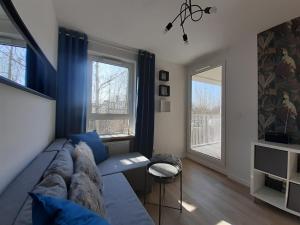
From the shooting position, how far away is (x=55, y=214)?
562 millimetres

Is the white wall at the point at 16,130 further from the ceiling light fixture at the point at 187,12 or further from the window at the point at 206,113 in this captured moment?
the window at the point at 206,113

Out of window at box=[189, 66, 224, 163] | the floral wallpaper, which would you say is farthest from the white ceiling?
window at box=[189, 66, 224, 163]

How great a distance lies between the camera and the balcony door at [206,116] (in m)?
3.12

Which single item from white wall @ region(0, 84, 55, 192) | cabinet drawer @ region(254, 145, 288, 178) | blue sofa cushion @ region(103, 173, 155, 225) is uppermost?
white wall @ region(0, 84, 55, 192)

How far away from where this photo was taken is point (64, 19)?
6.93ft

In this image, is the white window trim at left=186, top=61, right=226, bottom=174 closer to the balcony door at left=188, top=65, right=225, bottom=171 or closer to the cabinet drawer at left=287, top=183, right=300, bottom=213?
the balcony door at left=188, top=65, right=225, bottom=171

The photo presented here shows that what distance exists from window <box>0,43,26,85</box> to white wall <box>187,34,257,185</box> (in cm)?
282

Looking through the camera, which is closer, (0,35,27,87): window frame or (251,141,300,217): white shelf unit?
(0,35,27,87): window frame

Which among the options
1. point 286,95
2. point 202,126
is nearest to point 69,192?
point 286,95

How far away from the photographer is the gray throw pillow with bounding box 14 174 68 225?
2.10 ft

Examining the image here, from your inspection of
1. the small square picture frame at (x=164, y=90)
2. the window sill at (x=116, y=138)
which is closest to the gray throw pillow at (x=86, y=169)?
the window sill at (x=116, y=138)

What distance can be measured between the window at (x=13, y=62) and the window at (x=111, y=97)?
1.73 meters

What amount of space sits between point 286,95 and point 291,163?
0.90 meters

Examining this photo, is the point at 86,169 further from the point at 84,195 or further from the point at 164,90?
the point at 164,90
